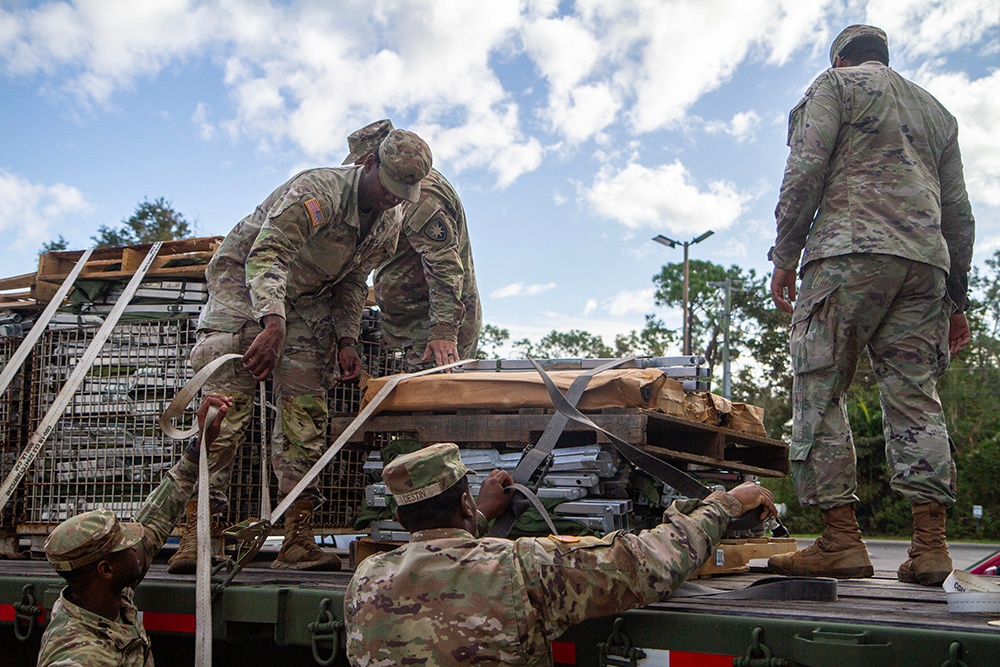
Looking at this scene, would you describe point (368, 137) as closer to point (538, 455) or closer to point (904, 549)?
point (538, 455)

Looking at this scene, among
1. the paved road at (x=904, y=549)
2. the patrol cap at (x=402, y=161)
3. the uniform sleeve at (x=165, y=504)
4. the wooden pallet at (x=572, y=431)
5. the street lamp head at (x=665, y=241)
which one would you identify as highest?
the street lamp head at (x=665, y=241)

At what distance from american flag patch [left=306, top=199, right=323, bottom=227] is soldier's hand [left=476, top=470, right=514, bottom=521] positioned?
155cm

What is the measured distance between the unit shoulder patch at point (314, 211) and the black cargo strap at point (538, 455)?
52.9 inches

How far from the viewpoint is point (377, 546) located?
3.58m

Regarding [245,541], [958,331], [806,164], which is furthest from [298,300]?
[958,331]

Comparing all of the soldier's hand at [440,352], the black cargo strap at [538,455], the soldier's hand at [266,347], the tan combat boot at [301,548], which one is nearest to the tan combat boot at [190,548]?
the tan combat boot at [301,548]

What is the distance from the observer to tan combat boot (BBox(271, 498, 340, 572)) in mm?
3799

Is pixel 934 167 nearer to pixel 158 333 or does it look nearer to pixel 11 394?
pixel 158 333

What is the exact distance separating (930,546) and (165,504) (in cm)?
264

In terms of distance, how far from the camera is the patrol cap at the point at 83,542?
9.19 feet

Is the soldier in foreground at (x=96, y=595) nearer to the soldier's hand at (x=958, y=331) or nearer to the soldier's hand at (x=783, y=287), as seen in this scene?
the soldier's hand at (x=783, y=287)

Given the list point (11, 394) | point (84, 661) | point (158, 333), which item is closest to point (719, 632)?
point (84, 661)

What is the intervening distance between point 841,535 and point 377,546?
5.64 ft

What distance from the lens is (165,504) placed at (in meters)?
3.27
